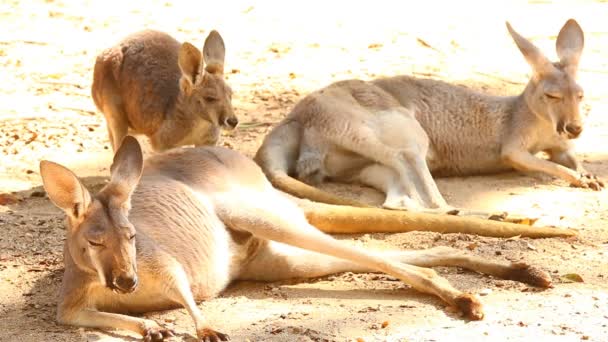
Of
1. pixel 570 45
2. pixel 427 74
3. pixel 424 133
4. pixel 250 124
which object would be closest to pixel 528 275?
pixel 424 133

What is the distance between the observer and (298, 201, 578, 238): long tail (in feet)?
17.5

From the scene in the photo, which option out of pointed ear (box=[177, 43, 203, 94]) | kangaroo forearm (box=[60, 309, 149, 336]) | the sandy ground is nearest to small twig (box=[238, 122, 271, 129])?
the sandy ground

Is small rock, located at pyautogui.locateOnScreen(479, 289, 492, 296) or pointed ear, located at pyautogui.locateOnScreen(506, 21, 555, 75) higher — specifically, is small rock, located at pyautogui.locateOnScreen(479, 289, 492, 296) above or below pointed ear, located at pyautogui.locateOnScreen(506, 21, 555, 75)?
below

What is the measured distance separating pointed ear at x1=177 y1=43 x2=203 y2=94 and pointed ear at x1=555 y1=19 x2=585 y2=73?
7.29 feet

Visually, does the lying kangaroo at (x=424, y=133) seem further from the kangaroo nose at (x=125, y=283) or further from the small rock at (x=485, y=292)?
the kangaroo nose at (x=125, y=283)

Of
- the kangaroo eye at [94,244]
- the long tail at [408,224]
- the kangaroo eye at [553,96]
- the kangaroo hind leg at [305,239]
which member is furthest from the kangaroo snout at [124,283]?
the kangaroo eye at [553,96]

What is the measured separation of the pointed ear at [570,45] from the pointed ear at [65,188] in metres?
3.71

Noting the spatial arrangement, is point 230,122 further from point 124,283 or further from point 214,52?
point 124,283

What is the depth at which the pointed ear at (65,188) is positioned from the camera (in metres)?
3.84

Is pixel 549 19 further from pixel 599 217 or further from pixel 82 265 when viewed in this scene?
pixel 82 265

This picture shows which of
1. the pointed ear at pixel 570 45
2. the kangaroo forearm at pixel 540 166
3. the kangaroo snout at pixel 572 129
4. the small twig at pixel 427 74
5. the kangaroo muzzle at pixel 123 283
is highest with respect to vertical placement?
the pointed ear at pixel 570 45

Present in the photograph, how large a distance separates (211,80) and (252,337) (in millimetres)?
2367

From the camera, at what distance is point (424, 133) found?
6.75 m

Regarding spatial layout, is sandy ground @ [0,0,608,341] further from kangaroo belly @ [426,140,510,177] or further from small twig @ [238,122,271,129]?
kangaroo belly @ [426,140,510,177]
